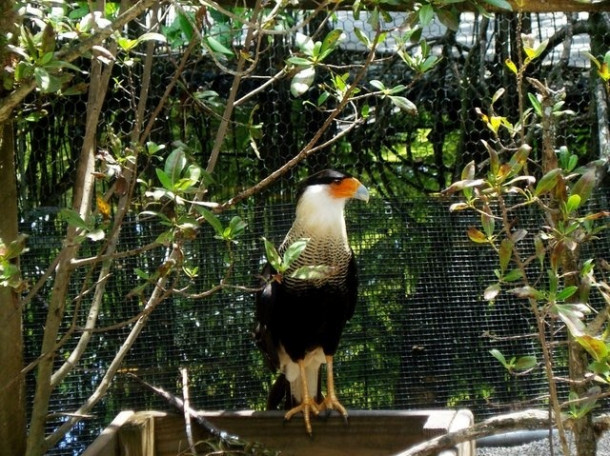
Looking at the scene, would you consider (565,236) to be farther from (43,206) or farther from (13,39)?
(43,206)

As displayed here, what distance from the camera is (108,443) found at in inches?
74.2

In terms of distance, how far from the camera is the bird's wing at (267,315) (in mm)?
2510

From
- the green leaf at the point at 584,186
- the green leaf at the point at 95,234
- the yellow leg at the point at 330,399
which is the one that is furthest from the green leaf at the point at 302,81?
the yellow leg at the point at 330,399

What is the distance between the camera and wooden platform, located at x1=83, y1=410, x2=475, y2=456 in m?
1.94

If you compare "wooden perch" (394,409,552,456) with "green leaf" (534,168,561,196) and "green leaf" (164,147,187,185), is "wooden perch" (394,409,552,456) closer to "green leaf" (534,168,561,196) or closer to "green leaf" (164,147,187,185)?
"green leaf" (534,168,561,196)

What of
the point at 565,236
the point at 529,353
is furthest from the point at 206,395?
the point at 565,236

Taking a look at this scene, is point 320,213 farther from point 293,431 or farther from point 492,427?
point 492,427

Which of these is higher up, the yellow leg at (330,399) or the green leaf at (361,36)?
the green leaf at (361,36)

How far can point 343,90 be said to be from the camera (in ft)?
6.29

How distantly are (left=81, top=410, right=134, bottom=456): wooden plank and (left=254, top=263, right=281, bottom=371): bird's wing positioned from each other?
0.62 metres

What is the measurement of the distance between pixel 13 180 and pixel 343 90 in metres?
0.73

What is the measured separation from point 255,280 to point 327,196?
1.44 ft

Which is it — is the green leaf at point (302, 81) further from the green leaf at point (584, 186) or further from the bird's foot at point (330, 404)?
the bird's foot at point (330, 404)

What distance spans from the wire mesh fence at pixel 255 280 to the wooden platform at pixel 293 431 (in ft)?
2.49
